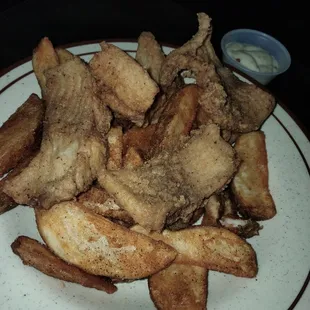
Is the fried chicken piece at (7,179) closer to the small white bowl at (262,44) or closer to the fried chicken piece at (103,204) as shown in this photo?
the fried chicken piece at (103,204)

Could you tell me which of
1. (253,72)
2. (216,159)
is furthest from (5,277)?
(253,72)

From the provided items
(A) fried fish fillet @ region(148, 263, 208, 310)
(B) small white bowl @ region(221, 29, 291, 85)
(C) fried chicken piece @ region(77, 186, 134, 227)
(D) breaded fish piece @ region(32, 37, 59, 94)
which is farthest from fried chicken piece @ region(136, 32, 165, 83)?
(B) small white bowl @ region(221, 29, 291, 85)

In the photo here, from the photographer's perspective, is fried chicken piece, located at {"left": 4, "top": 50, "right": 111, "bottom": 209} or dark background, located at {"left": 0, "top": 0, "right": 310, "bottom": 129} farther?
dark background, located at {"left": 0, "top": 0, "right": 310, "bottom": 129}

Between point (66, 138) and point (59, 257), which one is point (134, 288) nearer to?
point (59, 257)

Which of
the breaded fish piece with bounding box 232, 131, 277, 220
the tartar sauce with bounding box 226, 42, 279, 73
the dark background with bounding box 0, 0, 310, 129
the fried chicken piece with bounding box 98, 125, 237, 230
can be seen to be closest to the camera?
the fried chicken piece with bounding box 98, 125, 237, 230

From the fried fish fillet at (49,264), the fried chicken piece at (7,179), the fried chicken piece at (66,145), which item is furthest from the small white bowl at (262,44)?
the fried fish fillet at (49,264)

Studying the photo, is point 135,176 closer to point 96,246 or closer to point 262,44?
point 96,246

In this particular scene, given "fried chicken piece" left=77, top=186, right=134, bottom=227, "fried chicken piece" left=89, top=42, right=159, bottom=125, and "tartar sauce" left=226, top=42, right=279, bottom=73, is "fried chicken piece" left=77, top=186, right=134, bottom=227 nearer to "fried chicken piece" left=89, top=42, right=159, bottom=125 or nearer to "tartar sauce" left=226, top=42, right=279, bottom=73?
"fried chicken piece" left=89, top=42, right=159, bottom=125
